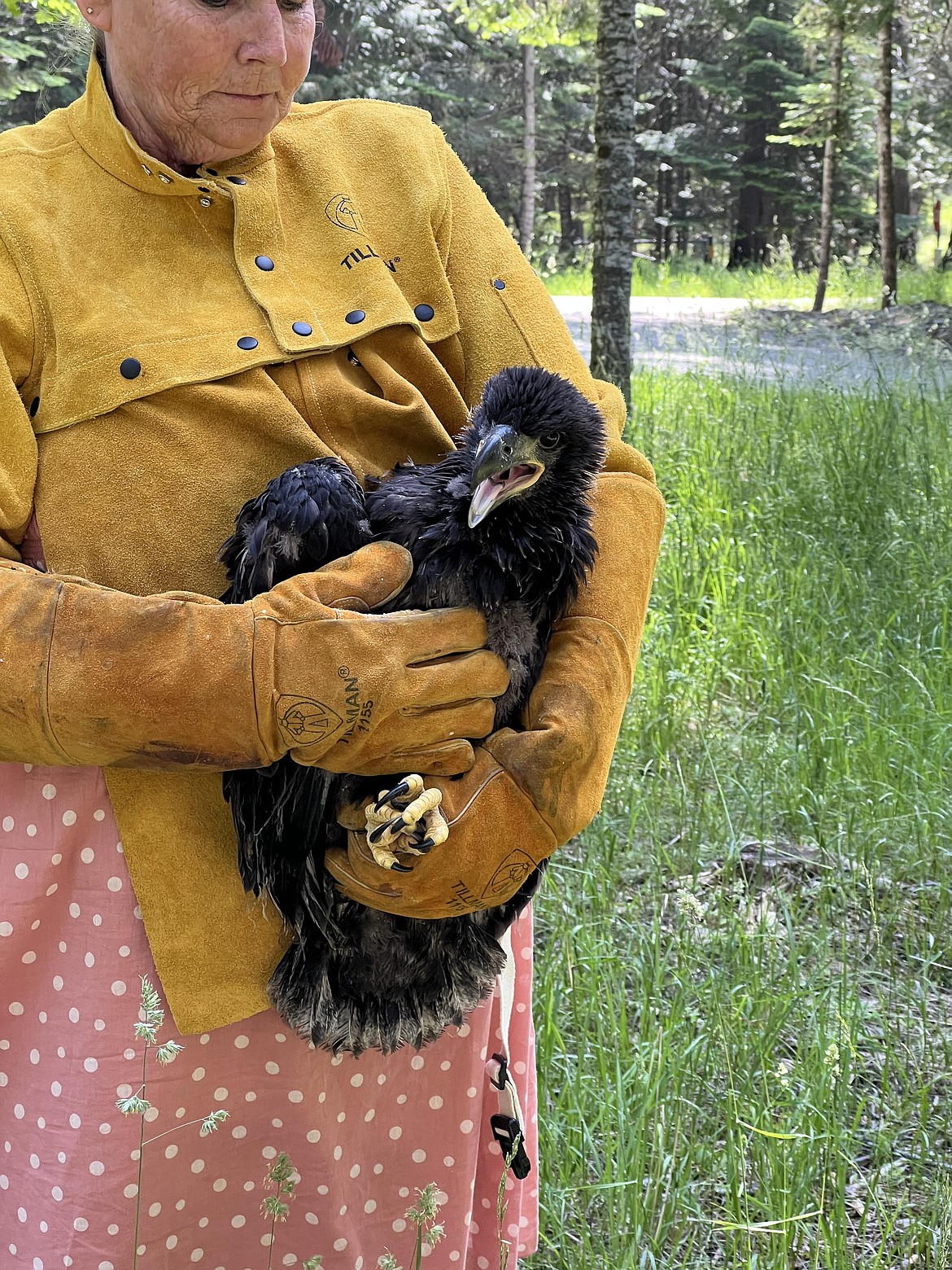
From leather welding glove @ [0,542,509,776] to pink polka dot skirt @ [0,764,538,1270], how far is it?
0.72ft

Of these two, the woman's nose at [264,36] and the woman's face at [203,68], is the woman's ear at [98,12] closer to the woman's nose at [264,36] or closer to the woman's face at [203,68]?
the woman's face at [203,68]

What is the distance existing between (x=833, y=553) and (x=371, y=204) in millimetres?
3505

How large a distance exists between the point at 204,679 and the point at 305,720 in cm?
14

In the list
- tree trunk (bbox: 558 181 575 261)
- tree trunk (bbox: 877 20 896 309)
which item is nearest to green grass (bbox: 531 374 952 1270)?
tree trunk (bbox: 877 20 896 309)

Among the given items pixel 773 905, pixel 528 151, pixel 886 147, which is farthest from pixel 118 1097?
pixel 528 151

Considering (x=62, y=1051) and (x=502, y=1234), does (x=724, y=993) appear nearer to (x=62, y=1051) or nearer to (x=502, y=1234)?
(x=502, y=1234)

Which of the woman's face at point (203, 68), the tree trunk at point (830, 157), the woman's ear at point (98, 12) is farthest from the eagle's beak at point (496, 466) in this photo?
the tree trunk at point (830, 157)

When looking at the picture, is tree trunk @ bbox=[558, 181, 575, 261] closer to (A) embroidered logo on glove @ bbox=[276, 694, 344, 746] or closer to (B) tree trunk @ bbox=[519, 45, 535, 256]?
(B) tree trunk @ bbox=[519, 45, 535, 256]

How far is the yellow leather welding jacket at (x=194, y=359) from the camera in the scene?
1.58 m

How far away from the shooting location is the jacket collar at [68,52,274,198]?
1635 mm

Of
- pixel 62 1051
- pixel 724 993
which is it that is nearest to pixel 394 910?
pixel 62 1051

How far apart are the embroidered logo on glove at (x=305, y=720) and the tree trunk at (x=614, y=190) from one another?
221 inches

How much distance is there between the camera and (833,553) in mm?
4910

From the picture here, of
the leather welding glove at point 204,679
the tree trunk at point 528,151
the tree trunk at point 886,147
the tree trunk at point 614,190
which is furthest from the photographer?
the tree trunk at point 528,151
